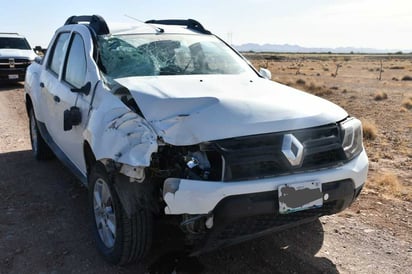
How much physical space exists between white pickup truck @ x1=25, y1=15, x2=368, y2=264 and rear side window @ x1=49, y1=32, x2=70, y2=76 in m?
1.33

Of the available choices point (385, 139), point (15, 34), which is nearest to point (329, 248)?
point (385, 139)

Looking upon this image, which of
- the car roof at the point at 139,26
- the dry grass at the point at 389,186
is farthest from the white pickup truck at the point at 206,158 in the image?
the dry grass at the point at 389,186

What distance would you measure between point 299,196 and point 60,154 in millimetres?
3028

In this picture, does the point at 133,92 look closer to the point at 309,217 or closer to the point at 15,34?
the point at 309,217

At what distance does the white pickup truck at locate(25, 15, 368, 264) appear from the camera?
2.78 metres

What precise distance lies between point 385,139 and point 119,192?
7.38m

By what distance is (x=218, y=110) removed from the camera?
2969 mm

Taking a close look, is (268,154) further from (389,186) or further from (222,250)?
(389,186)

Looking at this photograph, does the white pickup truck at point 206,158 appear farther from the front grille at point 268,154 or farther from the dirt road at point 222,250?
the dirt road at point 222,250

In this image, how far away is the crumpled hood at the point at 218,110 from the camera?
9.32ft

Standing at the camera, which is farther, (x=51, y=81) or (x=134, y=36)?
(x=51, y=81)

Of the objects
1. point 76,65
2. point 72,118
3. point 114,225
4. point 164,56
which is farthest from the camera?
point 76,65

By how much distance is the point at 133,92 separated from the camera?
3.25m

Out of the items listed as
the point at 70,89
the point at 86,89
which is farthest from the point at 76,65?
→ the point at 86,89
